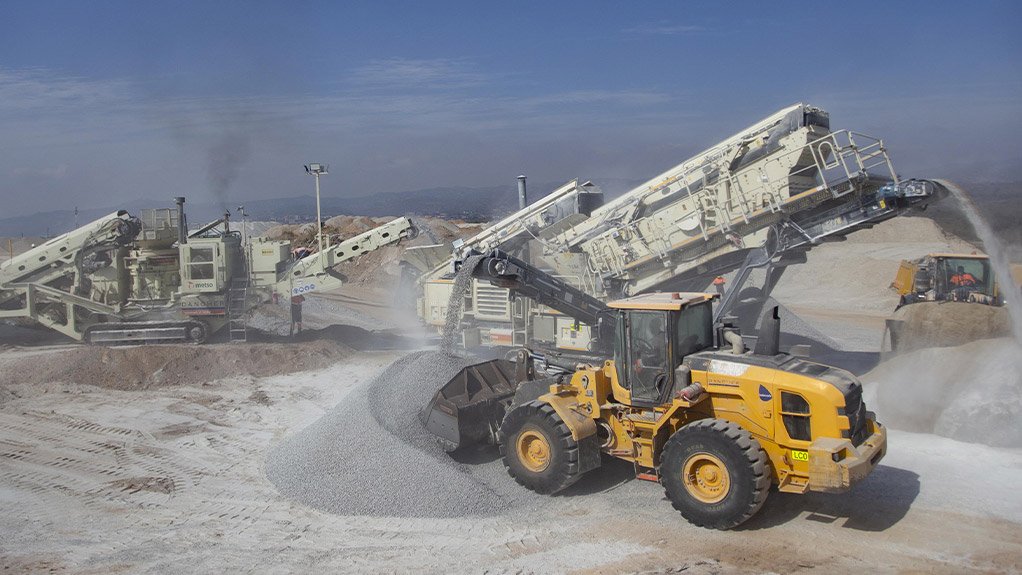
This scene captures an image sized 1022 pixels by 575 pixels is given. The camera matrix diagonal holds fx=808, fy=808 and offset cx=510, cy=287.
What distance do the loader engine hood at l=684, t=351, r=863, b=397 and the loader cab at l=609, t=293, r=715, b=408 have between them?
205 mm

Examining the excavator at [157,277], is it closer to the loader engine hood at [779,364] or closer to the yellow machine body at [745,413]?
the yellow machine body at [745,413]

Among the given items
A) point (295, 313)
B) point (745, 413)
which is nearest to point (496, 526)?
point (745, 413)

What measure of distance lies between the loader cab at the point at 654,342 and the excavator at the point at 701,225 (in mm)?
3940

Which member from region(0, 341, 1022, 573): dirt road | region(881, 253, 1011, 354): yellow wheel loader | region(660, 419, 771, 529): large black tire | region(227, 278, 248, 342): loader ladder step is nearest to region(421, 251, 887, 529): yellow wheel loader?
region(660, 419, 771, 529): large black tire

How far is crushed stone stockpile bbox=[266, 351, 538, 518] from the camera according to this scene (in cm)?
820

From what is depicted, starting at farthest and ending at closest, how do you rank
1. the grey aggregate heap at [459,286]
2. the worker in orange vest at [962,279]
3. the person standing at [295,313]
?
the person standing at [295,313]
the worker in orange vest at [962,279]
the grey aggregate heap at [459,286]

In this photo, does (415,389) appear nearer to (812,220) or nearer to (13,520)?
(13,520)

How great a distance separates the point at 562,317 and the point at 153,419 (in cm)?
708

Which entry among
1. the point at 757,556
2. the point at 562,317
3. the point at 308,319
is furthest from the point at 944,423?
the point at 308,319

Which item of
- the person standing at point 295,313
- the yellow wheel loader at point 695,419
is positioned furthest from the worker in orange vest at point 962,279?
the person standing at point 295,313

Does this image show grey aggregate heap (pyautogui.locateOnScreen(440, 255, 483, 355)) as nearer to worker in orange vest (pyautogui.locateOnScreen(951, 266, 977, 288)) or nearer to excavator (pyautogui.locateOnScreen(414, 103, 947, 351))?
excavator (pyautogui.locateOnScreen(414, 103, 947, 351))

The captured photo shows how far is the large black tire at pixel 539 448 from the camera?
26.8 feet

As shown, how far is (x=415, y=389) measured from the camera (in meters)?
11.2

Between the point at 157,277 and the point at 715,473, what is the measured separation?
15398mm
